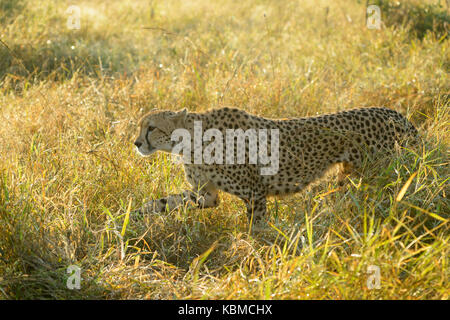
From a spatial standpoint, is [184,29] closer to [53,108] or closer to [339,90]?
[339,90]

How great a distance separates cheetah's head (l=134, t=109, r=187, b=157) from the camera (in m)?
3.71

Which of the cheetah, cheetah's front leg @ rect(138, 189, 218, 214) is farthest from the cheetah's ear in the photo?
cheetah's front leg @ rect(138, 189, 218, 214)

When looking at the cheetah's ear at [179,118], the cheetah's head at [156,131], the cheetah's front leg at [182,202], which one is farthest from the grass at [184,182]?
the cheetah's ear at [179,118]

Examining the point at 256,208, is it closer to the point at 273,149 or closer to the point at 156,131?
the point at 273,149

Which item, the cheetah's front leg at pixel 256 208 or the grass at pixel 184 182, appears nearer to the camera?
the grass at pixel 184 182

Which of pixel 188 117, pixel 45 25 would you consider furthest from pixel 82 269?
pixel 45 25

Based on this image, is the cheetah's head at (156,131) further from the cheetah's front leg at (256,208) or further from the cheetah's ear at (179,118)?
the cheetah's front leg at (256,208)

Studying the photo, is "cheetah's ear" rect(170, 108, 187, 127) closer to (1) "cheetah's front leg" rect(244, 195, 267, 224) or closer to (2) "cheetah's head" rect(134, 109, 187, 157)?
(2) "cheetah's head" rect(134, 109, 187, 157)

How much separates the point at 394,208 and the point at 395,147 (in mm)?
742

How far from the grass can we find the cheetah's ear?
457mm

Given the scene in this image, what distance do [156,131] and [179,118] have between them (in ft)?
0.55

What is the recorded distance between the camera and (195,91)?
5.41m

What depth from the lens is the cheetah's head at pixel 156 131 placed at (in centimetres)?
371

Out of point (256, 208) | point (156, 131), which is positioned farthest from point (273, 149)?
point (156, 131)
